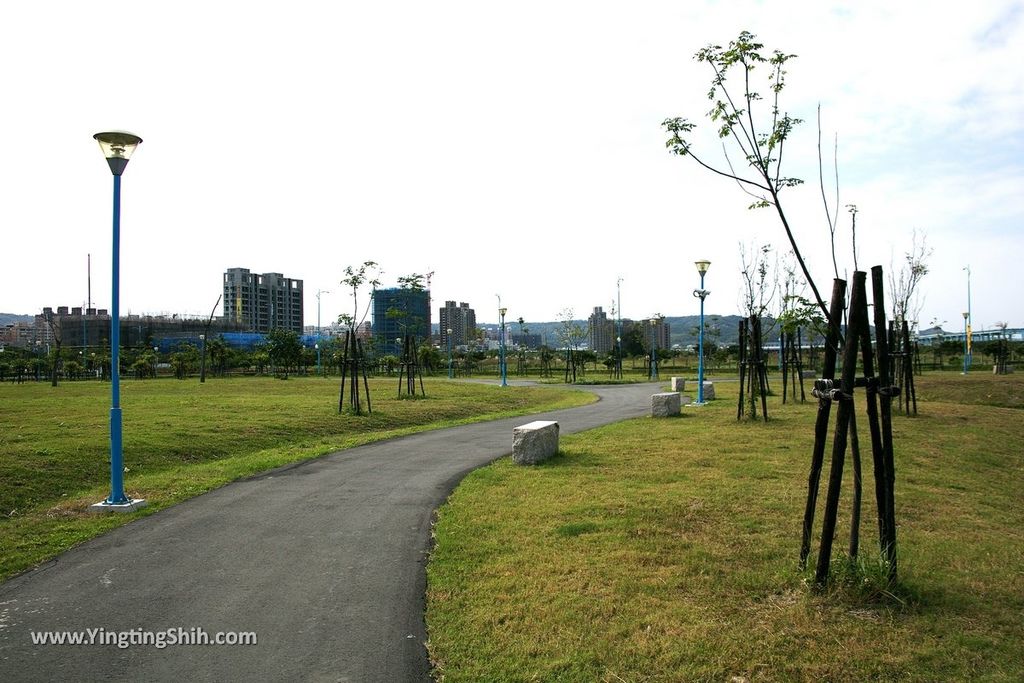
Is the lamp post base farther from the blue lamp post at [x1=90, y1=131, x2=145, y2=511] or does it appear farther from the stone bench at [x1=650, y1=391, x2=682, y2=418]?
the stone bench at [x1=650, y1=391, x2=682, y2=418]

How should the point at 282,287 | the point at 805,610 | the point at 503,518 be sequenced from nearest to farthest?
the point at 805,610 < the point at 503,518 < the point at 282,287

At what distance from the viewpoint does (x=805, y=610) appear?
15.0ft

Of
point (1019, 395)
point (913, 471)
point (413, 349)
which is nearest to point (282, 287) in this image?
point (413, 349)

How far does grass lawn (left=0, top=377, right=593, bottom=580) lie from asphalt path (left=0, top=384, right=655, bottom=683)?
2.71 ft

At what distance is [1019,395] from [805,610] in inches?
979

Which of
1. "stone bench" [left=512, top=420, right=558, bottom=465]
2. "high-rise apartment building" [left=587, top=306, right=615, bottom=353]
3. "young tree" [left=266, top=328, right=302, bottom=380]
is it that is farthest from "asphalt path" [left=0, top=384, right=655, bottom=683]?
"high-rise apartment building" [left=587, top=306, right=615, bottom=353]

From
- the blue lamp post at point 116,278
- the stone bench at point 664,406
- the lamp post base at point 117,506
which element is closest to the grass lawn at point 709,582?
the lamp post base at point 117,506

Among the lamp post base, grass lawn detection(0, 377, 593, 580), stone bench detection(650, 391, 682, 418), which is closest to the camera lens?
grass lawn detection(0, 377, 593, 580)

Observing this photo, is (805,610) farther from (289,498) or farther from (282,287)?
(282,287)

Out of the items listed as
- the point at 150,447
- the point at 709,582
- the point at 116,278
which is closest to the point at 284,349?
the point at 150,447

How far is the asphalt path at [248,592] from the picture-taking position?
4.10 metres

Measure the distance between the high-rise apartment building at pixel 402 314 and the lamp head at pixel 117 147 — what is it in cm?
2165

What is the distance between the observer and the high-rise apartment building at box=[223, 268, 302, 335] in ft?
379

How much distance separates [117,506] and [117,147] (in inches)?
166
